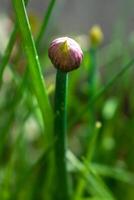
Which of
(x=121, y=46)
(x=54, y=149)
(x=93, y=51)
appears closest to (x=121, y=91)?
(x=121, y=46)

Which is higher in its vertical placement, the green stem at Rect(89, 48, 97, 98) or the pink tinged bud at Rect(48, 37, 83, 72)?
the pink tinged bud at Rect(48, 37, 83, 72)

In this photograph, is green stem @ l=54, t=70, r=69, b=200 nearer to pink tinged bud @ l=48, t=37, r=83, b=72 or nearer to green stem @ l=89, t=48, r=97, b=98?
pink tinged bud @ l=48, t=37, r=83, b=72

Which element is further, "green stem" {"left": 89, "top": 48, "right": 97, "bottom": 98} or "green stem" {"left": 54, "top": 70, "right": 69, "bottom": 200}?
"green stem" {"left": 89, "top": 48, "right": 97, "bottom": 98}

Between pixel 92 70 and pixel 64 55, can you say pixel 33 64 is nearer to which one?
pixel 64 55

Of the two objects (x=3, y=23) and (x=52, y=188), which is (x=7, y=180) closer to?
(x=52, y=188)

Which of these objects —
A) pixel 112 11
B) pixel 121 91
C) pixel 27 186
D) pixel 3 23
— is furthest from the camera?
pixel 112 11

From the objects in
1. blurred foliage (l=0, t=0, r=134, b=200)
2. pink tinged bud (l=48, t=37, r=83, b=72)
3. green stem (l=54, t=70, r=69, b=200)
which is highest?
pink tinged bud (l=48, t=37, r=83, b=72)

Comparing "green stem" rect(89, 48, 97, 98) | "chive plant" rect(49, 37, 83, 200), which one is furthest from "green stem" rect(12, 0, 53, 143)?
"green stem" rect(89, 48, 97, 98)
